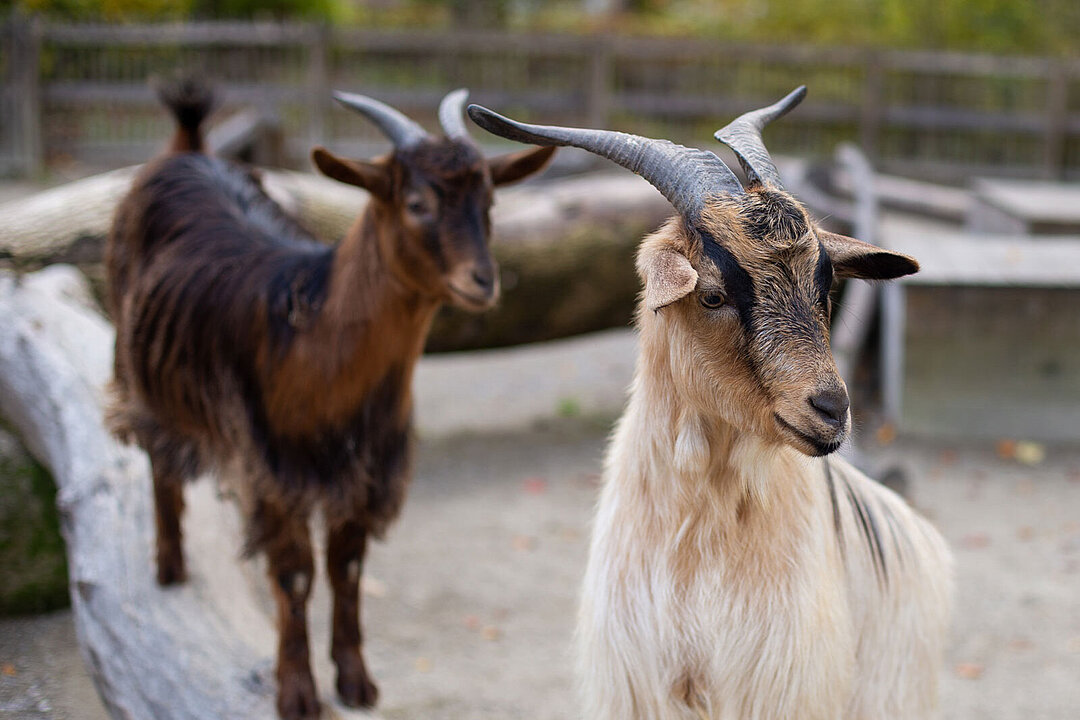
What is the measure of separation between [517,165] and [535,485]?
355 centimetres

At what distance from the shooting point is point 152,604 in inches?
142

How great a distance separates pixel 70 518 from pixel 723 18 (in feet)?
71.0

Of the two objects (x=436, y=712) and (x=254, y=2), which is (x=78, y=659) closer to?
(x=436, y=712)

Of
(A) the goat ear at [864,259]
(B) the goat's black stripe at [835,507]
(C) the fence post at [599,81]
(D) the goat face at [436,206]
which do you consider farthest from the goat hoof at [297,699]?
(C) the fence post at [599,81]

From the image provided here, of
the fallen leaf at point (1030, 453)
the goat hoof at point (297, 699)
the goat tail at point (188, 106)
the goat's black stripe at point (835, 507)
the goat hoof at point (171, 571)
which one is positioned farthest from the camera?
the fallen leaf at point (1030, 453)

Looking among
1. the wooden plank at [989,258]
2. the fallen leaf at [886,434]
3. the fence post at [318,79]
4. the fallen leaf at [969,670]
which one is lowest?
the fallen leaf at [969,670]

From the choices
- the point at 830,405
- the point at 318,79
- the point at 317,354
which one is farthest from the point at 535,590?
the point at 318,79

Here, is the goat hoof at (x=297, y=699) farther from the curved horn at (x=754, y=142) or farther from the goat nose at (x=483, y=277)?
the curved horn at (x=754, y=142)

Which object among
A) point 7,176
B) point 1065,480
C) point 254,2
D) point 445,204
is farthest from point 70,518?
point 254,2

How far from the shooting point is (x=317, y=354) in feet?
11.1

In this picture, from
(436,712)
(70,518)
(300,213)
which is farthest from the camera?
(300,213)

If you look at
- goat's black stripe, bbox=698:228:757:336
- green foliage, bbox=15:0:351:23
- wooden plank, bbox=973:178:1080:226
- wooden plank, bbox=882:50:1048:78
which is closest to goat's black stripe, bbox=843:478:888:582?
goat's black stripe, bbox=698:228:757:336

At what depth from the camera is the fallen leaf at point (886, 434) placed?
7.25 m

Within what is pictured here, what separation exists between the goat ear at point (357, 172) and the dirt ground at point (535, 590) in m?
1.94
